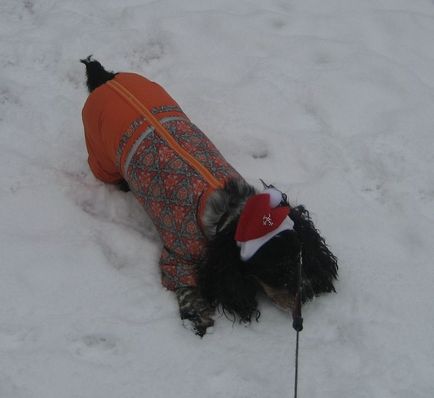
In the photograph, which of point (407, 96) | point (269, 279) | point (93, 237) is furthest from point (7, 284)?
point (407, 96)

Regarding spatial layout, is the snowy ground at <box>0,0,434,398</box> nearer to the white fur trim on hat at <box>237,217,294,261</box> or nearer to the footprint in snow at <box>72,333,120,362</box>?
the footprint in snow at <box>72,333,120,362</box>

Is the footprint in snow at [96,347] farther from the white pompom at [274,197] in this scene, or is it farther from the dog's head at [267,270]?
the white pompom at [274,197]

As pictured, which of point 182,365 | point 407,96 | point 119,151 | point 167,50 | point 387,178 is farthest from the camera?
point 167,50

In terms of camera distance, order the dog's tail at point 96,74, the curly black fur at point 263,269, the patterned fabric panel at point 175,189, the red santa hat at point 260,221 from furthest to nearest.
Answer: the dog's tail at point 96,74
the patterned fabric panel at point 175,189
the curly black fur at point 263,269
the red santa hat at point 260,221

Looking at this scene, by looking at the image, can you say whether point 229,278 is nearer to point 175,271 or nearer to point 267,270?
point 267,270

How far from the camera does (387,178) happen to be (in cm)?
302

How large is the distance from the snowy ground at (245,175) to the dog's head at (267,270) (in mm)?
121

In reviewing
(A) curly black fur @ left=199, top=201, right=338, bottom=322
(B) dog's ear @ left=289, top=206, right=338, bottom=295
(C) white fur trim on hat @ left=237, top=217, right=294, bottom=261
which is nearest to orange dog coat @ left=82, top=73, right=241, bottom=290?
(A) curly black fur @ left=199, top=201, right=338, bottom=322

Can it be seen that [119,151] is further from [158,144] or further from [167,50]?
[167,50]

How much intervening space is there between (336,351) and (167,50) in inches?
94.4

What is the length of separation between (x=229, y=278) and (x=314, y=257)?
39 centimetres

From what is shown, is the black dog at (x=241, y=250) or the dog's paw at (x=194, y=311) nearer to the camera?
the black dog at (x=241, y=250)

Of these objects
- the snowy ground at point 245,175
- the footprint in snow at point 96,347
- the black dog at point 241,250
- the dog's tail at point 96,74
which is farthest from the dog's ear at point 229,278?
the dog's tail at point 96,74

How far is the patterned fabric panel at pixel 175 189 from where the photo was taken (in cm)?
237
